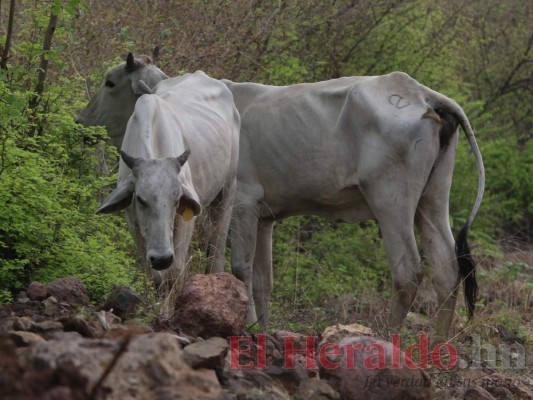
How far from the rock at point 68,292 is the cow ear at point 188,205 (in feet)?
2.65

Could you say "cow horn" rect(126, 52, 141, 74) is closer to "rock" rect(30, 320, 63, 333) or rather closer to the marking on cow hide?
the marking on cow hide

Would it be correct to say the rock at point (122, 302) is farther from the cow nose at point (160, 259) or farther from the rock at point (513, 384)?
the rock at point (513, 384)

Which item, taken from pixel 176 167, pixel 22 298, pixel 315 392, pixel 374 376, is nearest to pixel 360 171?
→ pixel 176 167

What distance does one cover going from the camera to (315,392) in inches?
216

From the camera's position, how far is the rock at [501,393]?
7.00m

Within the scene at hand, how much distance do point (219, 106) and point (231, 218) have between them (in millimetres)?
1019

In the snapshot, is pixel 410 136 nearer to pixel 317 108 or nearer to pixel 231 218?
pixel 317 108

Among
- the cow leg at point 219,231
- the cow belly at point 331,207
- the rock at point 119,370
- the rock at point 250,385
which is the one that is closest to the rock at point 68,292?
the rock at point 250,385

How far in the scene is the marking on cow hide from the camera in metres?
9.27

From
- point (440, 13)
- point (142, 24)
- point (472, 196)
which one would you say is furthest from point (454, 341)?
point (440, 13)

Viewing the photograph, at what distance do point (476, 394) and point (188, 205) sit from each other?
212cm

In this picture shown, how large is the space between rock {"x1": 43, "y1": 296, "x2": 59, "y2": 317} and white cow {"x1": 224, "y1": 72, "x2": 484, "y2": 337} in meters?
3.03

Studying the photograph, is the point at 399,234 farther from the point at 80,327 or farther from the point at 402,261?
the point at 80,327

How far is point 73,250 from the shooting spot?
7918mm
